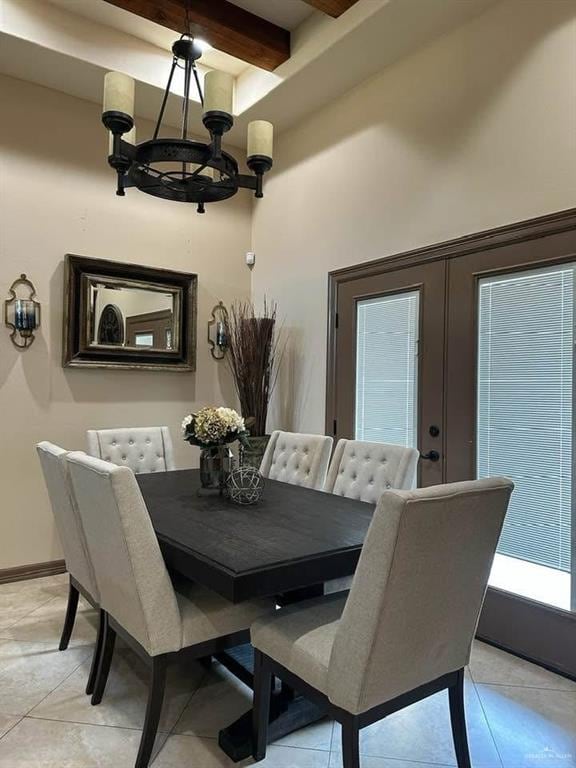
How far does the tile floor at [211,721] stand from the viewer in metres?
1.90

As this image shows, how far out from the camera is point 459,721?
1794 mm

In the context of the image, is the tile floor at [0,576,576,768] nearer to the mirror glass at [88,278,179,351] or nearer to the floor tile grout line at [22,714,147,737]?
the floor tile grout line at [22,714,147,737]

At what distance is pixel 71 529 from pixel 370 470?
1.50 metres

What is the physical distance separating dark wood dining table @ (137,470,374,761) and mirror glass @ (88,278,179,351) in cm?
177

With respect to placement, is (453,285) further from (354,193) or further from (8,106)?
(8,106)

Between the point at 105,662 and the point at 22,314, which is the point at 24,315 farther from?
the point at 105,662

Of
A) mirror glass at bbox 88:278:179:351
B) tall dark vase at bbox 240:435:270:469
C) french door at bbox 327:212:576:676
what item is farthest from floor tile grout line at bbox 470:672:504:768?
mirror glass at bbox 88:278:179:351

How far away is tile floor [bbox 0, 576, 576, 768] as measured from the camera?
6.22 feet

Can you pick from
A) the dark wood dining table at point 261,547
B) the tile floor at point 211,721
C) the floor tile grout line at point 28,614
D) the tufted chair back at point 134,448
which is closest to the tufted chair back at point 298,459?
the dark wood dining table at point 261,547

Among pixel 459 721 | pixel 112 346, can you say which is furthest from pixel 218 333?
pixel 459 721

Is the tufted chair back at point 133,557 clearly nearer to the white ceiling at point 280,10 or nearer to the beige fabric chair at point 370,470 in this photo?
the beige fabric chair at point 370,470

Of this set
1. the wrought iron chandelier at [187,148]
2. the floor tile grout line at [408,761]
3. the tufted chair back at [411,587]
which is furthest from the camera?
the wrought iron chandelier at [187,148]

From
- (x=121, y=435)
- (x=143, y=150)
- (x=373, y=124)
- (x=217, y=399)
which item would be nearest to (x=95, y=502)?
(x=143, y=150)

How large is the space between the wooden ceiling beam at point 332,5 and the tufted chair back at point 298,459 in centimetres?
259
